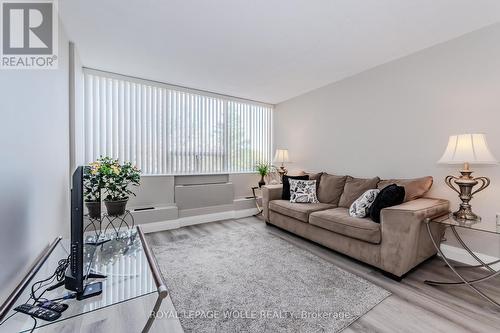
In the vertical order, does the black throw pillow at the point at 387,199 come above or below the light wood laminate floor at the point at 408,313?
above

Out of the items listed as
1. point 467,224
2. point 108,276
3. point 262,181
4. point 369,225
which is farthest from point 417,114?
point 108,276

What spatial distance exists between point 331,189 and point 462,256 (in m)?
1.60

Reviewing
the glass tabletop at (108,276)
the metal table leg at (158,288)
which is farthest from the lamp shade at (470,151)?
the glass tabletop at (108,276)

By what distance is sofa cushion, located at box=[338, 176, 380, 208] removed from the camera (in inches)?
119

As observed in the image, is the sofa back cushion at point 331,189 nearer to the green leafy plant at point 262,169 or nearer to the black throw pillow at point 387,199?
the black throw pillow at point 387,199

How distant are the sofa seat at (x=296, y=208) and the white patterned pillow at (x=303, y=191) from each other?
13 centimetres

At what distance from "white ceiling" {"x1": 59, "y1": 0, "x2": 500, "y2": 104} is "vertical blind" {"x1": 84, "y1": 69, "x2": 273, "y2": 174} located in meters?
0.37

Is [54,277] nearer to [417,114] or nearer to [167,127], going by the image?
[167,127]

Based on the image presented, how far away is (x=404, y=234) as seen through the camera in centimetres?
203

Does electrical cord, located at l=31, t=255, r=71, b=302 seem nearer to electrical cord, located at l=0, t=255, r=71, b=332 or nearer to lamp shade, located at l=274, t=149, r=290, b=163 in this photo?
electrical cord, located at l=0, t=255, r=71, b=332

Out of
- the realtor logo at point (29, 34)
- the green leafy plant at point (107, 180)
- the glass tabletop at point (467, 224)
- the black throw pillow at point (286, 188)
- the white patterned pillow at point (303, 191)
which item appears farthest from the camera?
the black throw pillow at point (286, 188)

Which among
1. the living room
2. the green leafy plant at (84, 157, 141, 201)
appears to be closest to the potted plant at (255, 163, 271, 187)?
the living room

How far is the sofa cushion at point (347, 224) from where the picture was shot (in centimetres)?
223

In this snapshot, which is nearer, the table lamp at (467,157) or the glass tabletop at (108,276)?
the glass tabletop at (108,276)
